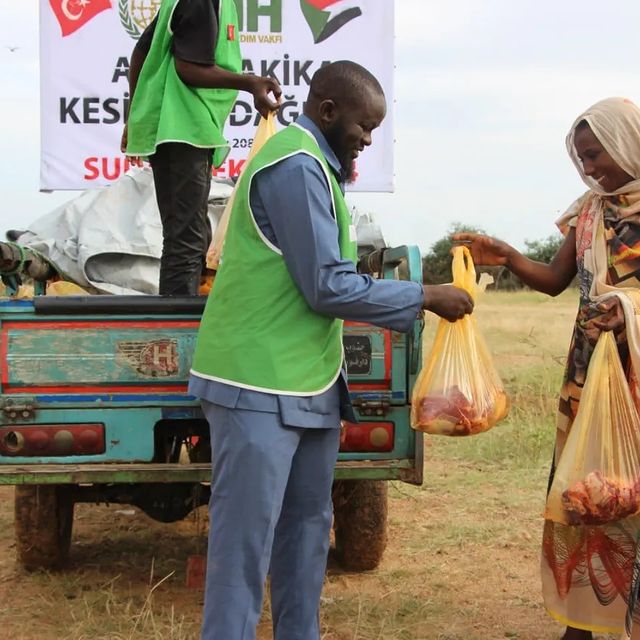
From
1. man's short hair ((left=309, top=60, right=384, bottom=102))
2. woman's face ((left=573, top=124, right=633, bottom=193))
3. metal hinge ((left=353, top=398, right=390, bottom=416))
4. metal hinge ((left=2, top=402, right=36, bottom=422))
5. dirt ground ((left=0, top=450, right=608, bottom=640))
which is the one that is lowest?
dirt ground ((left=0, top=450, right=608, bottom=640))

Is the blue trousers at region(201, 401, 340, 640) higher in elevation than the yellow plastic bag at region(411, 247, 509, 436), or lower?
lower

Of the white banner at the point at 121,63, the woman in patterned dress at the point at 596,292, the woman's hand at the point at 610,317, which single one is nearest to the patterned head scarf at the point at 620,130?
the woman in patterned dress at the point at 596,292

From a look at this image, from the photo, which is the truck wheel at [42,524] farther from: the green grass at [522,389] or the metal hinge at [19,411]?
the green grass at [522,389]

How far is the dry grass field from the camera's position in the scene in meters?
3.84

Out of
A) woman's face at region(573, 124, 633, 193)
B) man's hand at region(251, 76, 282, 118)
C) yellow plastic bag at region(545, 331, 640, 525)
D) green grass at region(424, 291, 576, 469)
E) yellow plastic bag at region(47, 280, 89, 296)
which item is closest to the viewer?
yellow plastic bag at region(545, 331, 640, 525)

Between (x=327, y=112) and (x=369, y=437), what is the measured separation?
4.59 feet

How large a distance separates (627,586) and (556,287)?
109 cm

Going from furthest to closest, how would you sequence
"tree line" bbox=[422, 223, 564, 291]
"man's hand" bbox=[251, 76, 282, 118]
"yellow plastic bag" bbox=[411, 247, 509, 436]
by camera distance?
"tree line" bbox=[422, 223, 564, 291] < "man's hand" bbox=[251, 76, 282, 118] < "yellow plastic bag" bbox=[411, 247, 509, 436]

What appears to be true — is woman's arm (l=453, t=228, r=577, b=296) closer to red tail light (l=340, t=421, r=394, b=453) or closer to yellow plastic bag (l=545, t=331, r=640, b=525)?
yellow plastic bag (l=545, t=331, r=640, b=525)

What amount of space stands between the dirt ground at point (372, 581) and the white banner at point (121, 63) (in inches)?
114

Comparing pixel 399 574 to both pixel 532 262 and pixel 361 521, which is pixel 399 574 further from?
pixel 532 262

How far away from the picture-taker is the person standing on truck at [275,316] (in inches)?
101

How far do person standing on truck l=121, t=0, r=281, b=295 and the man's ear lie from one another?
1102mm

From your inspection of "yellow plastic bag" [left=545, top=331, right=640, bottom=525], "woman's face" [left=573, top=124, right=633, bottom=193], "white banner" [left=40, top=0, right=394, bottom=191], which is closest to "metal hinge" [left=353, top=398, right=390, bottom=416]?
"yellow plastic bag" [left=545, top=331, right=640, bottom=525]
